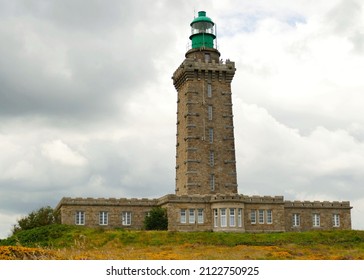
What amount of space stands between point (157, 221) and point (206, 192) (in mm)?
7247

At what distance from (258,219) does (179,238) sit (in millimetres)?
10649

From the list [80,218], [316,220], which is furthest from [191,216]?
[316,220]

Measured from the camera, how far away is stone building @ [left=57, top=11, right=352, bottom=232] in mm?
56031

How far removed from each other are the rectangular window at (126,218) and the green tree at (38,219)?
7.34m

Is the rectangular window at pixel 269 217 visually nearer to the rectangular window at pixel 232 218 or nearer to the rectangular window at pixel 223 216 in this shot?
the rectangular window at pixel 232 218

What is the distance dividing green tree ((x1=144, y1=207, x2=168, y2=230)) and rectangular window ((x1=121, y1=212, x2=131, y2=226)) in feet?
10.4

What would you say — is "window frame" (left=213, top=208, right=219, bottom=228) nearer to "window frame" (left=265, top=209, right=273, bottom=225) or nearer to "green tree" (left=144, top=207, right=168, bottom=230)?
"green tree" (left=144, top=207, right=168, bottom=230)

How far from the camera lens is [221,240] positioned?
49781 mm

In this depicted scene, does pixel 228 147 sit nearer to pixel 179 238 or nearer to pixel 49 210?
pixel 179 238

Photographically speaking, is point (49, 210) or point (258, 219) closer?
point (258, 219)

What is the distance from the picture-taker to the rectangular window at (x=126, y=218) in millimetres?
59125

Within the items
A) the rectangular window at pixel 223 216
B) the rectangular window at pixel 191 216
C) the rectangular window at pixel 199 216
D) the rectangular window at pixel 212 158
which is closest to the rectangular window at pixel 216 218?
the rectangular window at pixel 223 216
